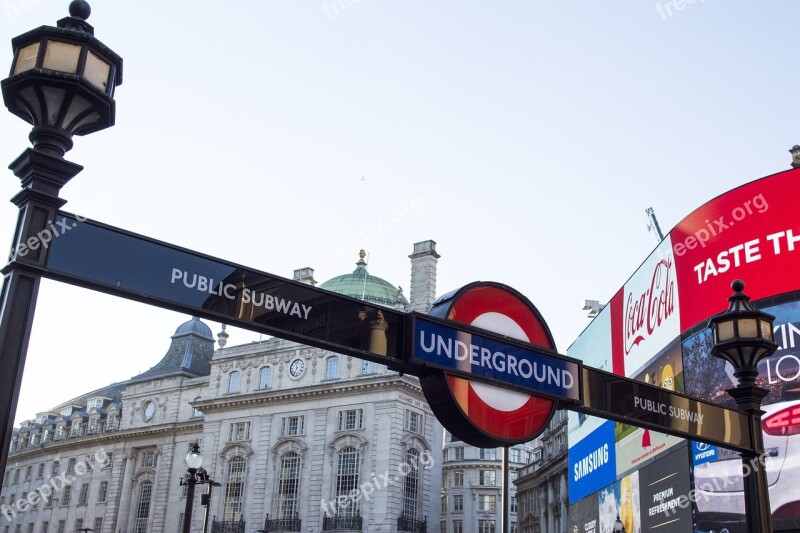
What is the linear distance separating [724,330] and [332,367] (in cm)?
5328

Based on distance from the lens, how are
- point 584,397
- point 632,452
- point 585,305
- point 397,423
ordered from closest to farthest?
point 584,397, point 632,452, point 397,423, point 585,305

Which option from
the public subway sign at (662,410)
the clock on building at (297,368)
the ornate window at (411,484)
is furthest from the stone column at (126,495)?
the public subway sign at (662,410)

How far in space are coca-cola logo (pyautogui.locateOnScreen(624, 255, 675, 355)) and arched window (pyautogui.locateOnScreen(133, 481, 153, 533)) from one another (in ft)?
152

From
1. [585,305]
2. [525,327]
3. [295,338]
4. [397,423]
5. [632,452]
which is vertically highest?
[585,305]

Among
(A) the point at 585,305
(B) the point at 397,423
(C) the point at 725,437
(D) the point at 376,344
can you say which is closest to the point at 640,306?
(B) the point at 397,423

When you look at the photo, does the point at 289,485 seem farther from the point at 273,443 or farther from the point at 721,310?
the point at 721,310

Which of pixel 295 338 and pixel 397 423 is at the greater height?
pixel 397 423

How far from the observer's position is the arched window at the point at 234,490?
6075 cm

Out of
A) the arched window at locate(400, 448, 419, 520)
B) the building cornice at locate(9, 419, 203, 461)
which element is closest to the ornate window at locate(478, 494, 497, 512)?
the building cornice at locate(9, 419, 203, 461)

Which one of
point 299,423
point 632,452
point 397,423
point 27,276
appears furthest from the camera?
point 299,423

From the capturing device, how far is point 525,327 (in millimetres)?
6234

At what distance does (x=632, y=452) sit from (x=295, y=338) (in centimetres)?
3801

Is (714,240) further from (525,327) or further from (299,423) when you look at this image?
(299,423)

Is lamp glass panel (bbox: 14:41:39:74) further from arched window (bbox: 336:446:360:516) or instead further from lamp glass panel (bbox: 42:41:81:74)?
arched window (bbox: 336:446:360:516)
